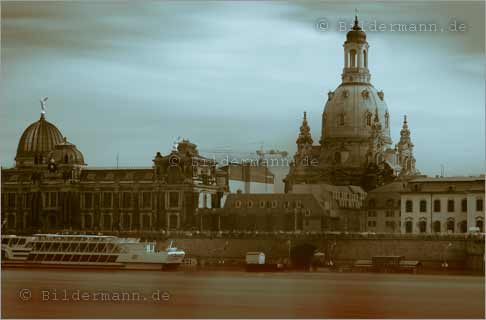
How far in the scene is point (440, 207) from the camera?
18031 mm

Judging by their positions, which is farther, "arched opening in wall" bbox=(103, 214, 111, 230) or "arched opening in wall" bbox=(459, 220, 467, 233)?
"arched opening in wall" bbox=(103, 214, 111, 230)

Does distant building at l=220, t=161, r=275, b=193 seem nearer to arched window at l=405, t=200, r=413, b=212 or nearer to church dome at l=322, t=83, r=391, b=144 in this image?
church dome at l=322, t=83, r=391, b=144

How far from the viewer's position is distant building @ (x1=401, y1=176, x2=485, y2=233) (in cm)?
1686

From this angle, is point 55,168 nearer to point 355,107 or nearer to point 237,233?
point 237,233

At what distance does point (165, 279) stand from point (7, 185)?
361cm

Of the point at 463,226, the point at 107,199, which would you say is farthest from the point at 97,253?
the point at 463,226

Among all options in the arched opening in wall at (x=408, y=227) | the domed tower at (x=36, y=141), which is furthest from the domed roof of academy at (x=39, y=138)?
the arched opening in wall at (x=408, y=227)

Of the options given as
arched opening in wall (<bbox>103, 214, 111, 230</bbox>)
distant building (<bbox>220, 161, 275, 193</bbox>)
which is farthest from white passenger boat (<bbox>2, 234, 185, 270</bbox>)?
distant building (<bbox>220, 161, 275, 193</bbox>)

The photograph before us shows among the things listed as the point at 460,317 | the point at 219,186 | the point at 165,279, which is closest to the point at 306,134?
the point at 219,186

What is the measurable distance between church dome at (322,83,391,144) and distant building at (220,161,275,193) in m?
1.19

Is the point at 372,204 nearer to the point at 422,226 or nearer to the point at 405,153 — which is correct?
the point at 422,226

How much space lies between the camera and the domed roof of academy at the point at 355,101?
48.7 ft

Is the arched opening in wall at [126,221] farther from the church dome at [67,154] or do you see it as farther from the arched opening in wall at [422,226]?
the arched opening in wall at [422,226]

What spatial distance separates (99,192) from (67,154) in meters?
2.11
